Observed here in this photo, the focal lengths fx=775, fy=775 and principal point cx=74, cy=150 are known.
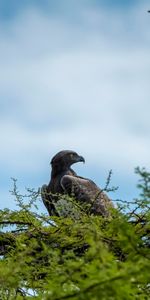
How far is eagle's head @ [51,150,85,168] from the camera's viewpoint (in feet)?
39.1

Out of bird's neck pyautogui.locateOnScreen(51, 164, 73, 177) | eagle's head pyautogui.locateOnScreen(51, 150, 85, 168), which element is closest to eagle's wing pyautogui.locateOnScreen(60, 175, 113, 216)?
bird's neck pyautogui.locateOnScreen(51, 164, 73, 177)

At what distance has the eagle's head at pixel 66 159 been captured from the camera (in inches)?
469

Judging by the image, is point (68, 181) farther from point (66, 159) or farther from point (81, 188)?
point (66, 159)

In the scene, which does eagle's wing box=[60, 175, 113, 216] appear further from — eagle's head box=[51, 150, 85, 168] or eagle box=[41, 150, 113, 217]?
eagle's head box=[51, 150, 85, 168]

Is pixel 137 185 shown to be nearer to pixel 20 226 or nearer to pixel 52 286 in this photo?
pixel 52 286

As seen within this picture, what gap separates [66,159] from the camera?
11898 mm

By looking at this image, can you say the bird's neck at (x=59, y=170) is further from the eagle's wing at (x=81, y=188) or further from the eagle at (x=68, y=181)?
the eagle's wing at (x=81, y=188)

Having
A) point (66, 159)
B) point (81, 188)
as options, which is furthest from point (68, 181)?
point (66, 159)

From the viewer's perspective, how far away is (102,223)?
4418mm

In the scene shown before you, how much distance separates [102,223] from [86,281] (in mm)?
2471

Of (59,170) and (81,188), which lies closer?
(81,188)

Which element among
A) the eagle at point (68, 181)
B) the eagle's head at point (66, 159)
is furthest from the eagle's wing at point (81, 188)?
the eagle's head at point (66, 159)

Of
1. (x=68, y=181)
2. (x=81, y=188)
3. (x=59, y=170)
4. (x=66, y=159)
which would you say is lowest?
(x=81, y=188)

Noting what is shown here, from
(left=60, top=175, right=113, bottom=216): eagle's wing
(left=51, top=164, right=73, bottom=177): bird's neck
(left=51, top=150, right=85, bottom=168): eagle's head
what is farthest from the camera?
(left=51, top=150, right=85, bottom=168): eagle's head
